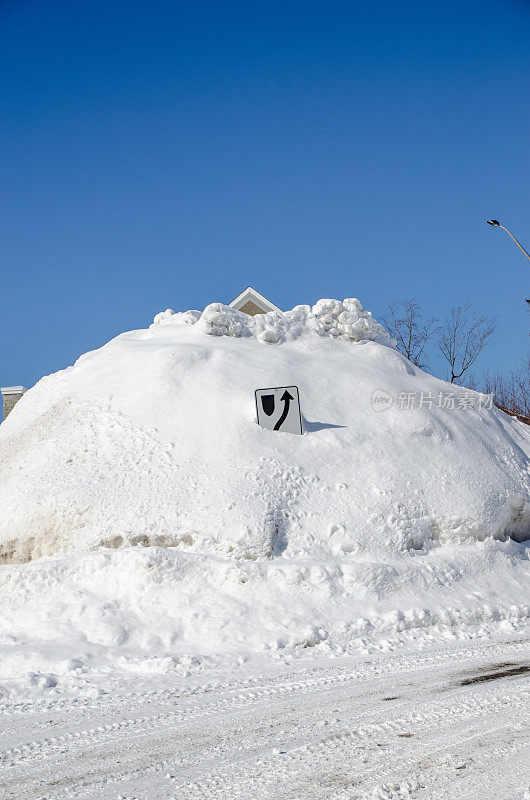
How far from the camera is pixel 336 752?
11.5ft

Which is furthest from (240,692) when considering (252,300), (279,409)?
(252,300)

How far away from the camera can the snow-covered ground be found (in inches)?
139

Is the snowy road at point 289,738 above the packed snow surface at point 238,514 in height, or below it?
below

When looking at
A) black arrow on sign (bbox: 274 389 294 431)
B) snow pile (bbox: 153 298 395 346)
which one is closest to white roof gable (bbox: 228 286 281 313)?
snow pile (bbox: 153 298 395 346)

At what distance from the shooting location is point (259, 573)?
22.2 ft

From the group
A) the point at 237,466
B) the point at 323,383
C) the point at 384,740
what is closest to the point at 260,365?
the point at 323,383

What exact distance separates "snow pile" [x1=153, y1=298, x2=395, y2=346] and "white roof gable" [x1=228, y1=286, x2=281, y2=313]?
26.6ft

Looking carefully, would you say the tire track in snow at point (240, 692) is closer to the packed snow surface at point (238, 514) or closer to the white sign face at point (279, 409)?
the packed snow surface at point (238, 514)

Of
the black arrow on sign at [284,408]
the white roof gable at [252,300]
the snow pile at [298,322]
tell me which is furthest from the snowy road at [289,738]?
the white roof gable at [252,300]

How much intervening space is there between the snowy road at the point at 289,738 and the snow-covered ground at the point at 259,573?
0.7 inches

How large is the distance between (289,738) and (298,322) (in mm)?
8544

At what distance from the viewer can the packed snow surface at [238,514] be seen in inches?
239

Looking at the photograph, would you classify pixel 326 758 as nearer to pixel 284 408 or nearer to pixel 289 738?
pixel 289 738

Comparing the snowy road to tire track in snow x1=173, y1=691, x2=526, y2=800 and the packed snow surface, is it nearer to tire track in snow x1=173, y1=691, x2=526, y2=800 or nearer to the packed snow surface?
tire track in snow x1=173, y1=691, x2=526, y2=800
